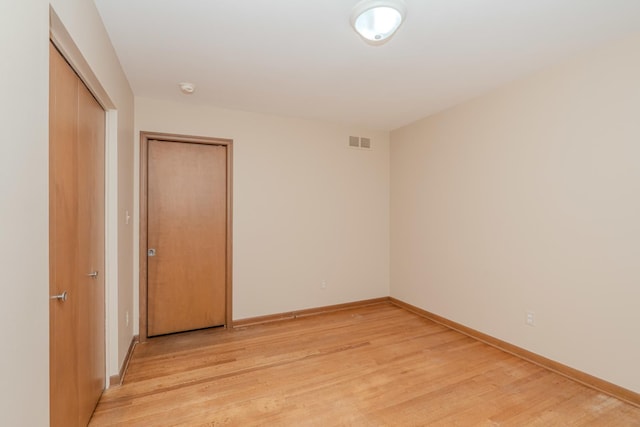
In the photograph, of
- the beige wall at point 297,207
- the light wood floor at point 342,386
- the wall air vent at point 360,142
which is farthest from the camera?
the wall air vent at point 360,142

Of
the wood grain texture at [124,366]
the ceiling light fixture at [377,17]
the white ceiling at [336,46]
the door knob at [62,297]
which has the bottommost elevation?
the wood grain texture at [124,366]

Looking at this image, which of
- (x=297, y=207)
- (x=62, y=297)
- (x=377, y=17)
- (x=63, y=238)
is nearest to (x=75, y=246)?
(x=63, y=238)

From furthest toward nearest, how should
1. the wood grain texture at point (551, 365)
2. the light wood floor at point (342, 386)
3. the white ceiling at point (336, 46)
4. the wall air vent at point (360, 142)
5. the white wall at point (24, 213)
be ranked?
the wall air vent at point (360, 142), the wood grain texture at point (551, 365), the light wood floor at point (342, 386), the white ceiling at point (336, 46), the white wall at point (24, 213)

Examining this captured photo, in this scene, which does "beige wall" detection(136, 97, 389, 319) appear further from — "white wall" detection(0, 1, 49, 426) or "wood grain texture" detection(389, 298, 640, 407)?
"white wall" detection(0, 1, 49, 426)

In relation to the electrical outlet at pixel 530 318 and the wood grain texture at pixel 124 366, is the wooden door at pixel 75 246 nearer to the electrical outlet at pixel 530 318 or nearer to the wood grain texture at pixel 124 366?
the wood grain texture at pixel 124 366

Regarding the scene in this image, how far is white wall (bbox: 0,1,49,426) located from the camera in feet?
2.96

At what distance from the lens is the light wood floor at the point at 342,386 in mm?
1987

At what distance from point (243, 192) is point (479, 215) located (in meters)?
2.68

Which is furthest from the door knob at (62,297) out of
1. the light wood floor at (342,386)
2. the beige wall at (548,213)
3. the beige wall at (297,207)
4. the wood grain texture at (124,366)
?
the beige wall at (548,213)

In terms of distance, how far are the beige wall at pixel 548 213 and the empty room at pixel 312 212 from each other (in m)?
0.02

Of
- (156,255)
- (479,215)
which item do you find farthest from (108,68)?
(479,215)

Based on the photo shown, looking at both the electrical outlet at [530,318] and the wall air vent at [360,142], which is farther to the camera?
the wall air vent at [360,142]

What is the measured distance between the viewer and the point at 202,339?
3229mm

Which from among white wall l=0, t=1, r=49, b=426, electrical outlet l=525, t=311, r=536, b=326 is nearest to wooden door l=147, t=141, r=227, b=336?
white wall l=0, t=1, r=49, b=426
